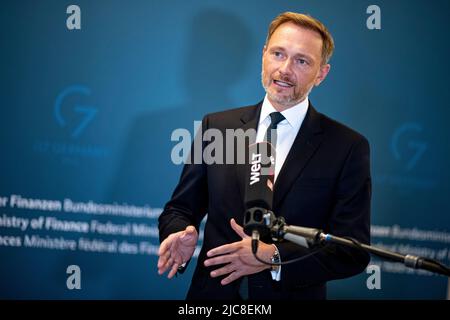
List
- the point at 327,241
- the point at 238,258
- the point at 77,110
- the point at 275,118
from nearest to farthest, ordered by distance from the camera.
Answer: the point at 327,241 < the point at 238,258 < the point at 275,118 < the point at 77,110

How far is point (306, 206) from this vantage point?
9.14 feet

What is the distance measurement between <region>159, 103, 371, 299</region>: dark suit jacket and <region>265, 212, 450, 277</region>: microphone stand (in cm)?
57

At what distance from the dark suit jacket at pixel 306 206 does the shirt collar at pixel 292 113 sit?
0.11ft

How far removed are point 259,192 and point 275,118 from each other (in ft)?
2.73

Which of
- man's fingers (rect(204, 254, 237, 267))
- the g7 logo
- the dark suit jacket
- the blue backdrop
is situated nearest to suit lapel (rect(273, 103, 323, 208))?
the dark suit jacket

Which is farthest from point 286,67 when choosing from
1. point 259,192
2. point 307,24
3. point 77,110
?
point 77,110

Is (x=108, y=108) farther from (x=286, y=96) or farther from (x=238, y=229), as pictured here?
(x=238, y=229)

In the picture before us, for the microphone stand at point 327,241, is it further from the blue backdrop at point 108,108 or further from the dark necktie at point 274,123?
the blue backdrop at point 108,108

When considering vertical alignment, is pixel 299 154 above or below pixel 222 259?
above

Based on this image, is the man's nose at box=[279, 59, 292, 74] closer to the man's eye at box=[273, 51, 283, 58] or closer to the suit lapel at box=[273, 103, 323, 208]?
the man's eye at box=[273, 51, 283, 58]

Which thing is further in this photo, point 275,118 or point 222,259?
point 275,118

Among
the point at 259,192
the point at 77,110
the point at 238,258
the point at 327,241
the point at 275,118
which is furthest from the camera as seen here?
the point at 77,110

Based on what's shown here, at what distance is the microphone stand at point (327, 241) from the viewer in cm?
197

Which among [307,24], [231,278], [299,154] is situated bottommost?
[231,278]
